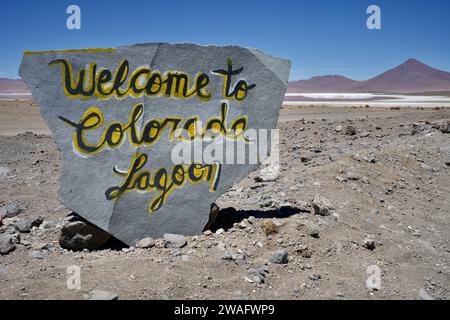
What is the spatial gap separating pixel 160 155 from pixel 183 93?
83 cm

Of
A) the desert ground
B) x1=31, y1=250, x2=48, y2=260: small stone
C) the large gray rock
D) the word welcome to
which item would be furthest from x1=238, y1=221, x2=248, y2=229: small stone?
x1=31, y1=250, x2=48, y2=260: small stone

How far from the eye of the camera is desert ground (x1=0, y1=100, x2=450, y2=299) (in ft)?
13.7

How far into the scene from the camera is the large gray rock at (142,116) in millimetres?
5012

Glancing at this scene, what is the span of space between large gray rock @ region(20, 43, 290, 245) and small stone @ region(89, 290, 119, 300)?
1.29 metres

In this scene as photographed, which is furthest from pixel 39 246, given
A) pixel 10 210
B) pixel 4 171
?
pixel 4 171

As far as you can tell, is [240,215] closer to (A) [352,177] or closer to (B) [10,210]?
(A) [352,177]

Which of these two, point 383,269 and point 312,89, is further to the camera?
point 312,89

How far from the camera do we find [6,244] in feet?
15.9

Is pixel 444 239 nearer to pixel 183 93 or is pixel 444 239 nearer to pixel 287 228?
pixel 287 228
